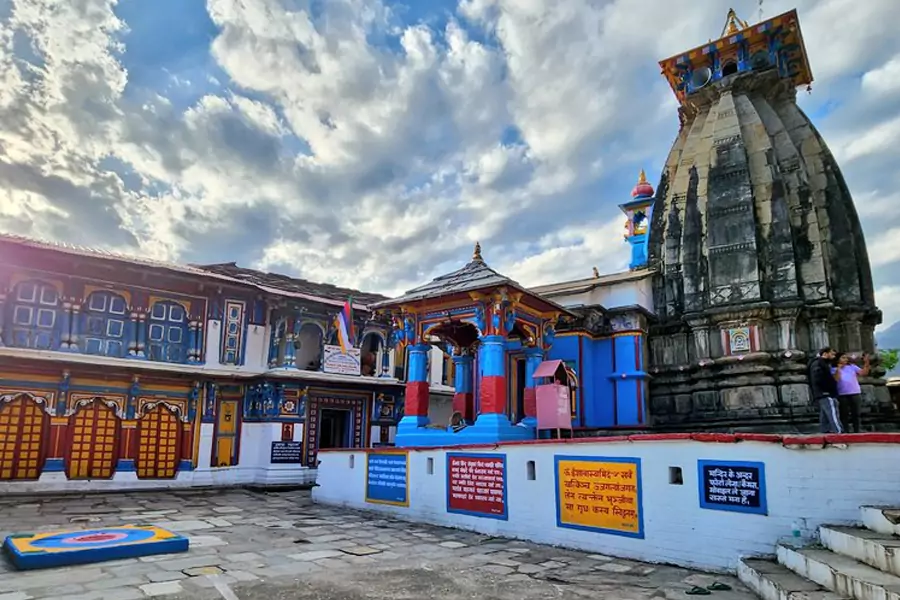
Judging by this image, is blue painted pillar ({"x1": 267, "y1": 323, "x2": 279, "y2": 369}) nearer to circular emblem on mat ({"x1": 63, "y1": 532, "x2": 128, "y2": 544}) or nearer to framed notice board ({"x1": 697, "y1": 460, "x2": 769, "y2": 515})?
circular emblem on mat ({"x1": 63, "y1": 532, "x2": 128, "y2": 544})

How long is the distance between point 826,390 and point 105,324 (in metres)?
16.6

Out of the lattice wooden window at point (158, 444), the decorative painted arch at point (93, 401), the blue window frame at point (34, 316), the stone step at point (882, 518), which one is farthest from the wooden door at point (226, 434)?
the stone step at point (882, 518)

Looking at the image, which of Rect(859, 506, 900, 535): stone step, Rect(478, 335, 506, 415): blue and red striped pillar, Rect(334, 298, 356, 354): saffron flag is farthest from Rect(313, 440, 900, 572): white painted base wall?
Rect(334, 298, 356, 354): saffron flag

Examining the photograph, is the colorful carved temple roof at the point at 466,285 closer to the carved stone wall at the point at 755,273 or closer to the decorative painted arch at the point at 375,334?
the carved stone wall at the point at 755,273

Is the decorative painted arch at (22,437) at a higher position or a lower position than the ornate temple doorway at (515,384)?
lower

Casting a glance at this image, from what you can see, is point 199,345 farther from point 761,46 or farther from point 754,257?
point 761,46

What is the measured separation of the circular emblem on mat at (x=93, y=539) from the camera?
7.98m

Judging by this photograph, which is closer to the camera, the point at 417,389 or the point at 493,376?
the point at 493,376

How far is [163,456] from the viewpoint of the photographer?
17281mm

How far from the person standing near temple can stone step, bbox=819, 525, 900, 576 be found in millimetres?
3654

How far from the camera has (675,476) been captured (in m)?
8.02

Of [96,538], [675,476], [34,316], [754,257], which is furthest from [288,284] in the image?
[675,476]

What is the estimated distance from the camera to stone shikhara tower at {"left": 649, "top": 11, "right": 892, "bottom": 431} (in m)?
15.0

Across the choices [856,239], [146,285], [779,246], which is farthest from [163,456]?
[856,239]
